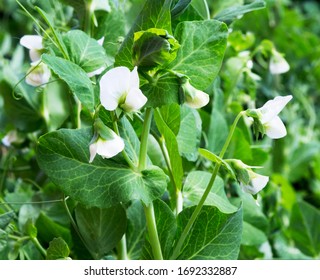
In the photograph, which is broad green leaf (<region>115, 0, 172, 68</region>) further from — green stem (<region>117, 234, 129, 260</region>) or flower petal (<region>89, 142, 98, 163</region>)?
green stem (<region>117, 234, 129, 260</region>)

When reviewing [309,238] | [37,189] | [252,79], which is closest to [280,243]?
[309,238]

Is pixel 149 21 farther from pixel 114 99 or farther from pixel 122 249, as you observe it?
pixel 122 249

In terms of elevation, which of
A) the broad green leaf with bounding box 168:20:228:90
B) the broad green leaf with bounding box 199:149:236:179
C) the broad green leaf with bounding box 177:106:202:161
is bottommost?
the broad green leaf with bounding box 177:106:202:161

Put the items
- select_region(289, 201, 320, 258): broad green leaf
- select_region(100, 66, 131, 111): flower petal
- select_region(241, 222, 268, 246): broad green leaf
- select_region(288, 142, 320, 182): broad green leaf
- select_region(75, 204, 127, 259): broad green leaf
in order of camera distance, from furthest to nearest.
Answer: select_region(288, 142, 320, 182): broad green leaf, select_region(289, 201, 320, 258): broad green leaf, select_region(241, 222, 268, 246): broad green leaf, select_region(75, 204, 127, 259): broad green leaf, select_region(100, 66, 131, 111): flower petal

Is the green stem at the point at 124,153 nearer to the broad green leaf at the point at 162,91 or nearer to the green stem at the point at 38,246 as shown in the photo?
the broad green leaf at the point at 162,91

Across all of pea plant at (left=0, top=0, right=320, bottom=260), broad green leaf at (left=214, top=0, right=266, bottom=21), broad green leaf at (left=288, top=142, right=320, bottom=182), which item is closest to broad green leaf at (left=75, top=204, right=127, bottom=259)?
pea plant at (left=0, top=0, right=320, bottom=260)
